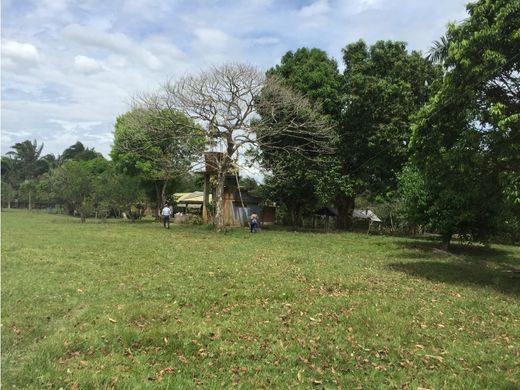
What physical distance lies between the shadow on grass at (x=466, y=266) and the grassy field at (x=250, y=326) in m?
0.16

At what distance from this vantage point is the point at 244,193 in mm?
36969

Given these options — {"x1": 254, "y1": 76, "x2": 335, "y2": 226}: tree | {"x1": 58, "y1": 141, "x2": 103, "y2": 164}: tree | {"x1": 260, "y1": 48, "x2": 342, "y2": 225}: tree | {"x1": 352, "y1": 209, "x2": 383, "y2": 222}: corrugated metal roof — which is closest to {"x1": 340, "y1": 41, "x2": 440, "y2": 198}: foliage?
{"x1": 260, "y1": 48, "x2": 342, "y2": 225}: tree

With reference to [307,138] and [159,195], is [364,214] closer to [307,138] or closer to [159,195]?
[307,138]

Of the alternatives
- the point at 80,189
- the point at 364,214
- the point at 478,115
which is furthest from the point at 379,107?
the point at 80,189

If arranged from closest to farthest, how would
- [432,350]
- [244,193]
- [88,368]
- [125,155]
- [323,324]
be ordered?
[88,368], [432,350], [323,324], [244,193], [125,155]

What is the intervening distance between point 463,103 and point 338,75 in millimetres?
20834

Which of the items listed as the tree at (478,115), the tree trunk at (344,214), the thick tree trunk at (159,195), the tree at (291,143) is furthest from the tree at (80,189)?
the tree at (478,115)

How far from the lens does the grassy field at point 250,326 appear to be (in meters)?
5.64

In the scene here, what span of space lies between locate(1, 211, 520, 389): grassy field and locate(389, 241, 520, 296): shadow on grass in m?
Answer: 0.16

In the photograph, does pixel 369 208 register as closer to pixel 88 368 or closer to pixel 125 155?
pixel 125 155

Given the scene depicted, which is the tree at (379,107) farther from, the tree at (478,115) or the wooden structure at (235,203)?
the tree at (478,115)

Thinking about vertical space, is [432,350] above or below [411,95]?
below

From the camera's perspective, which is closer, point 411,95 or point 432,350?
point 432,350

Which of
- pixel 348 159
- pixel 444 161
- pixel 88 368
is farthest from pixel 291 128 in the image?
pixel 88 368
